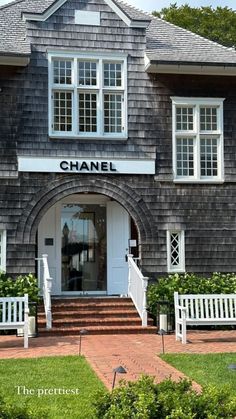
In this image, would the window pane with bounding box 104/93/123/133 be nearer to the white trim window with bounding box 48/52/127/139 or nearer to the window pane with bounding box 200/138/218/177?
the white trim window with bounding box 48/52/127/139

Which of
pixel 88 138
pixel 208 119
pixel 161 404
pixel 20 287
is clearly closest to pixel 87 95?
pixel 88 138

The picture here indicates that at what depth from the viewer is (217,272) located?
14492mm

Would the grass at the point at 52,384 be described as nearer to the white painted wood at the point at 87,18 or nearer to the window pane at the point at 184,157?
the window pane at the point at 184,157

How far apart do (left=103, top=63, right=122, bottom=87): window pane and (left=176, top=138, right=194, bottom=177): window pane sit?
2088 mm

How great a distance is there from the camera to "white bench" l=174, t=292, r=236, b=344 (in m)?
11.7

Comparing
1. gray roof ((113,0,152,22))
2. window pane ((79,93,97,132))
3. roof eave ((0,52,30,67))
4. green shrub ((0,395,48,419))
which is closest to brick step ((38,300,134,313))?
window pane ((79,93,97,132))

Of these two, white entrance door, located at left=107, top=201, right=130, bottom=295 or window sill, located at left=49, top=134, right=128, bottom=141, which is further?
white entrance door, located at left=107, top=201, right=130, bottom=295

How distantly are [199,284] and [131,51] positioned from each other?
19.4 ft

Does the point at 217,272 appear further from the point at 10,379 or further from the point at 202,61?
the point at 10,379

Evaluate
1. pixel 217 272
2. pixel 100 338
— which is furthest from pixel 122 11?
pixel 100 338

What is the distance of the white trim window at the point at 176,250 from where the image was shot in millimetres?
14367

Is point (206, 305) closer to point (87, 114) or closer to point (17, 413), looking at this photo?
point (87, 114)

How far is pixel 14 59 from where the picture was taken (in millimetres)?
13578

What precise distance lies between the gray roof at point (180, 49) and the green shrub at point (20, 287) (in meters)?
5.95
